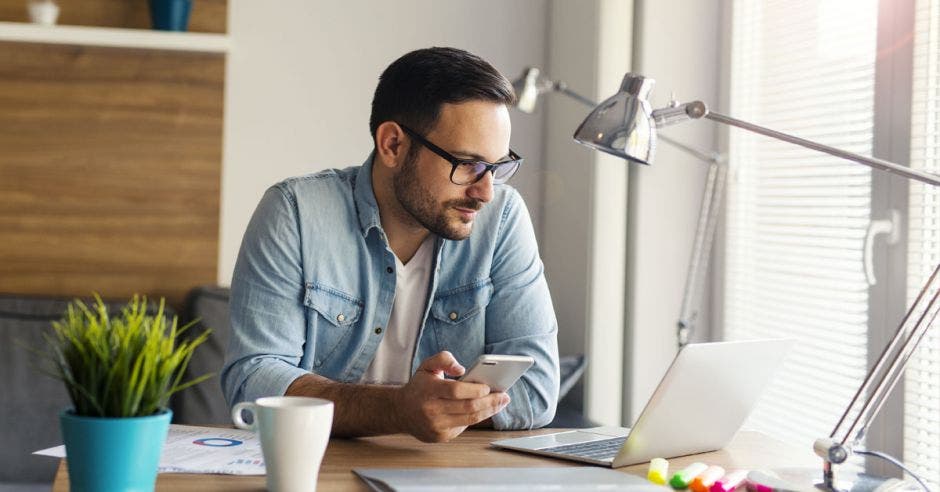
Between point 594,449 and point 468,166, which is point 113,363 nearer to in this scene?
point 594,449

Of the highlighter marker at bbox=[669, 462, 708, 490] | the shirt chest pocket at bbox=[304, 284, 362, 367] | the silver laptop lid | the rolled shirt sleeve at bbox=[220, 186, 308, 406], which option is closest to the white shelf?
the rolled shirt sleeve at bbox=[220, 186, 308, 406]

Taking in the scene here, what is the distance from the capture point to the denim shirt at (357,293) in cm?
171

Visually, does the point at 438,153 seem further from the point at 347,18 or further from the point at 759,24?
the point at 347,18

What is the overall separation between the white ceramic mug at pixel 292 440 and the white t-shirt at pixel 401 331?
0.79 m

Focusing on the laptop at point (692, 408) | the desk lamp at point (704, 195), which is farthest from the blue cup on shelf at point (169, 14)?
the laptop at point (692, 408)

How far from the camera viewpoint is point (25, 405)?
2.86m

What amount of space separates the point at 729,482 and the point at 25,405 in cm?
219

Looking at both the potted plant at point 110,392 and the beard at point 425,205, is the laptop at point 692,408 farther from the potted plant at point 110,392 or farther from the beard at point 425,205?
the potted plant at point 110,392

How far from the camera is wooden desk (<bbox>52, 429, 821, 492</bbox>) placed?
1.21 meters

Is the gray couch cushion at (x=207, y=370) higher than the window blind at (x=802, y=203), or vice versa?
the window blind at (x=802, y=203)

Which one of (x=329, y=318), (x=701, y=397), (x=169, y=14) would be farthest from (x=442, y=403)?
(x=169, y=14)

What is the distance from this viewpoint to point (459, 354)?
6.34ft

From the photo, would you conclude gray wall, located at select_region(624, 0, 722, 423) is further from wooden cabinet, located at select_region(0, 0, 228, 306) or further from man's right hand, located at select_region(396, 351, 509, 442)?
man's right hand, located at select_region(396, 351, 509, 442)

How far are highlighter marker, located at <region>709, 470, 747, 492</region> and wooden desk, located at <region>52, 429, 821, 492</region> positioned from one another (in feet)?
0.32
